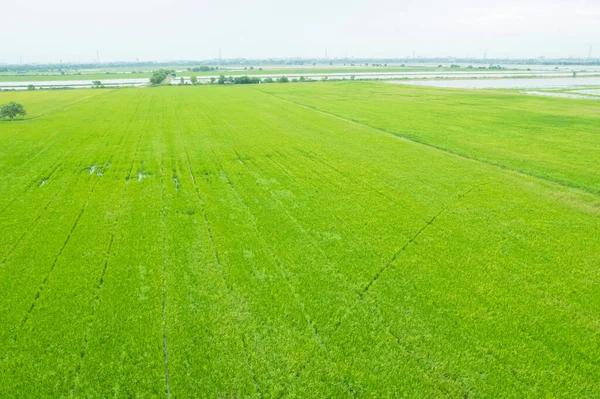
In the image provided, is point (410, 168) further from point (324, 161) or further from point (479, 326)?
point (479, 326)

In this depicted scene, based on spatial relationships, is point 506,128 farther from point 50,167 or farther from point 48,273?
point 50,167

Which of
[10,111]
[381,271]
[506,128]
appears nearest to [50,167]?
[381,271]

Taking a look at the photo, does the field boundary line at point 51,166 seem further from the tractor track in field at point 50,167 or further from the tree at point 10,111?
the tree at point 10,111

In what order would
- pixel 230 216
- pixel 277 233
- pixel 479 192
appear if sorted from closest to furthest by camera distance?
pixel 277 233 < pixel 230 216 < pixel 479 192

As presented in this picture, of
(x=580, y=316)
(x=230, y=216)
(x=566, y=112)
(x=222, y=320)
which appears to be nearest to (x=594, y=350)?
(x=580, y=316)

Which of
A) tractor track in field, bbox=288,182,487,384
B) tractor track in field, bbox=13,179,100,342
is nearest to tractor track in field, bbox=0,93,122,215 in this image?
tractor track in field, bbox=13,179,100,342

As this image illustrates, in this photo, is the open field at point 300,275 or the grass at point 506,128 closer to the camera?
the open field at point 300,275

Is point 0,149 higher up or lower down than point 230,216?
higher up

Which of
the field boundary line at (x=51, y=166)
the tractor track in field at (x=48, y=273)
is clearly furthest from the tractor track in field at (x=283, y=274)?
the field boundary line at (x=51, y=166)
